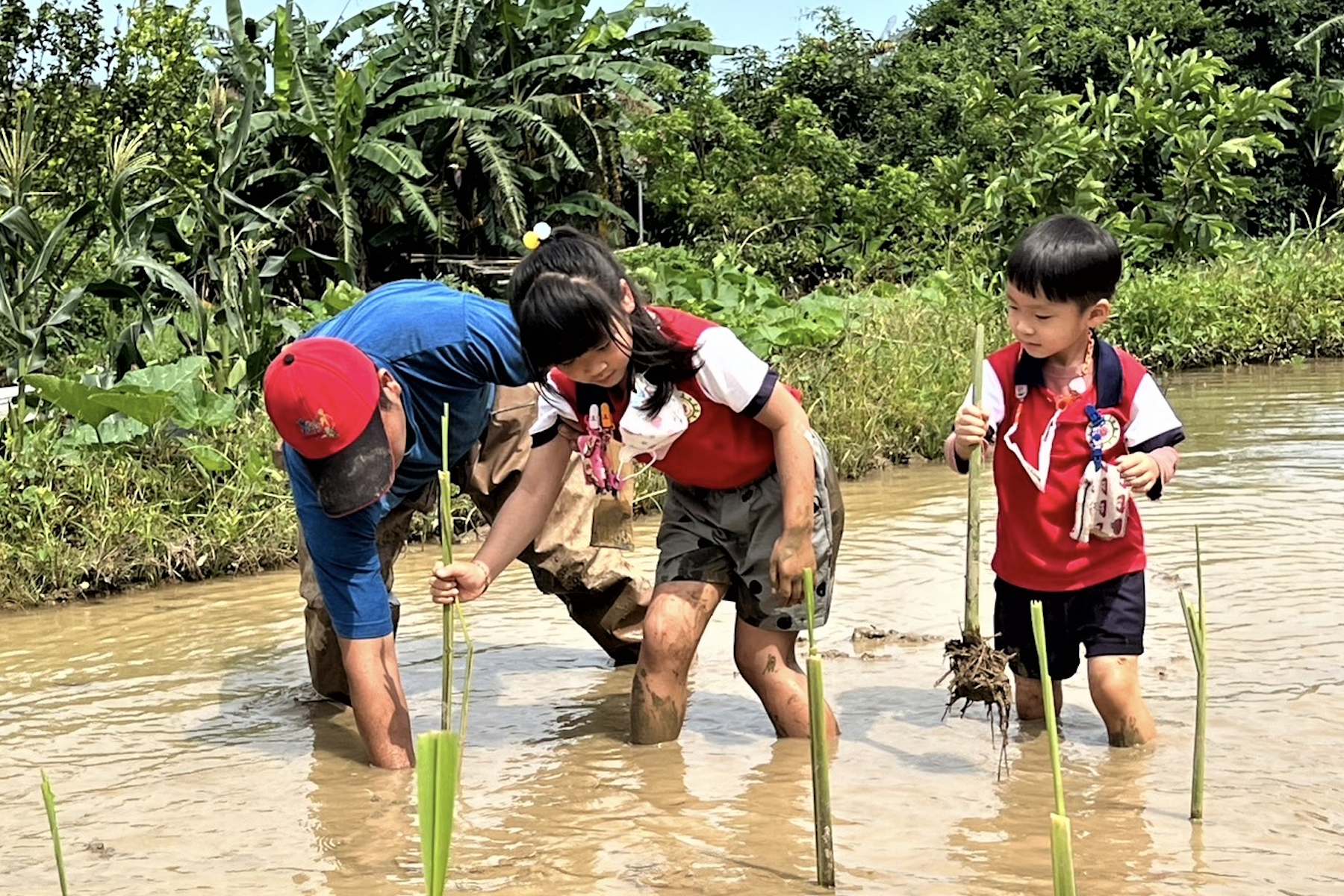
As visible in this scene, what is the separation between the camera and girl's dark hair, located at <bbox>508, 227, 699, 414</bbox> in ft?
9.77

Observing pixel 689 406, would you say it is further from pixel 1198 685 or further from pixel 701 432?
pixel 1198 685

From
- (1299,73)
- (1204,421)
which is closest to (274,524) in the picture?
(1204,421)

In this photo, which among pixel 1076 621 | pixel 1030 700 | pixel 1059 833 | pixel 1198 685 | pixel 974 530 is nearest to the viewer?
pixel 1059 833

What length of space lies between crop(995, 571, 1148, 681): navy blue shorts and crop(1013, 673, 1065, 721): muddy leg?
5 centimetres

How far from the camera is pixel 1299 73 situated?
21.3m

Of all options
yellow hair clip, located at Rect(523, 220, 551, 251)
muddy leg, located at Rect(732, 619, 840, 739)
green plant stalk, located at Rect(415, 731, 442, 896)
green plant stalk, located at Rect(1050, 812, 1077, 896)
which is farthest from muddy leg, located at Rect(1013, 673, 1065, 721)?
green plant stalk, located at Rect(415, 731, 442, 896)

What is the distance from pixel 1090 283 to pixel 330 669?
7.14ft

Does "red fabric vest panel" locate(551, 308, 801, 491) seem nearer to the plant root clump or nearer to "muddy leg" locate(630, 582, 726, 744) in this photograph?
"muddy leg" locate(630, 582, 726, 744)

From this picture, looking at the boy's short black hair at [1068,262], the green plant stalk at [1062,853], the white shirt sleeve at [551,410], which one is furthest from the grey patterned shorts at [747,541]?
the green plant stalk at [1062,853]

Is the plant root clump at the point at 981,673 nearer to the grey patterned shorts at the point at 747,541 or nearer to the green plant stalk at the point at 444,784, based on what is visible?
the grey patterned shorts at the point at 747,541

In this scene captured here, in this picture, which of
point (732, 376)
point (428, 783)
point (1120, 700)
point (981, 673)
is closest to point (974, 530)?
point (981, 673)

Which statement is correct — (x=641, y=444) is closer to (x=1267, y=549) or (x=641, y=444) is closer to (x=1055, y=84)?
(x=1267, y=549)

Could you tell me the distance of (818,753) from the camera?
2174 millimetres

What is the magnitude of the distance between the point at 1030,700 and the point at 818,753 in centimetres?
166
